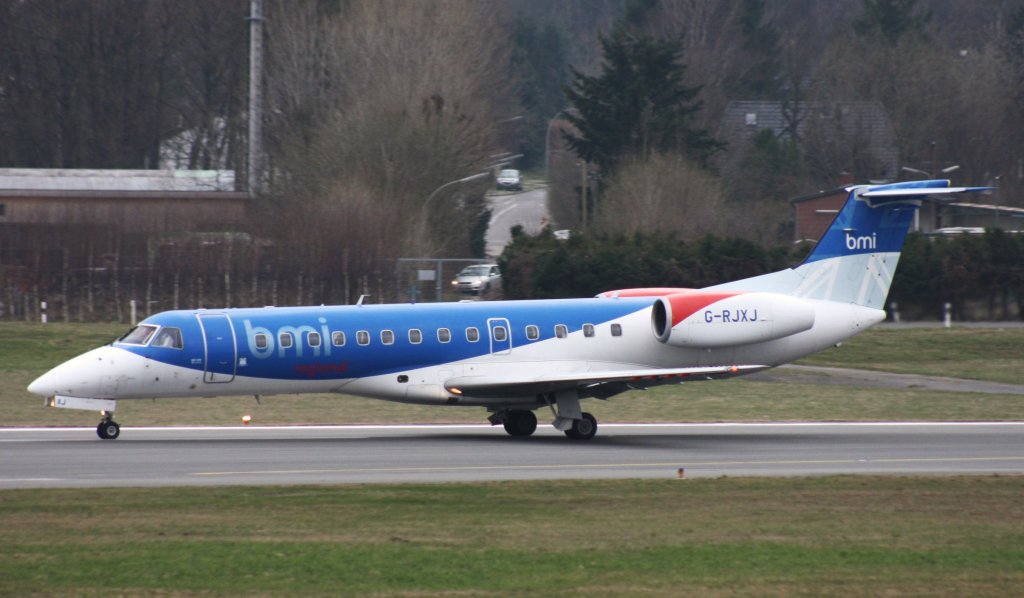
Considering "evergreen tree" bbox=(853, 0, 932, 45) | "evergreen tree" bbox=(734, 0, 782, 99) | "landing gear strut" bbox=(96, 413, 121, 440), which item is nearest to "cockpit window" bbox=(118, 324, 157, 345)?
"landing gear strut" bbox=(96, 413, 121, 440)

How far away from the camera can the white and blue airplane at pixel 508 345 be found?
77.4ft

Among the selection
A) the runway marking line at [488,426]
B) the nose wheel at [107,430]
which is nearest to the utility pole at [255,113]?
the runway marking line at [488,426]

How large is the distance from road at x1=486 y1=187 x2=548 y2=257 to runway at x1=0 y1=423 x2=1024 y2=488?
49.7 metres

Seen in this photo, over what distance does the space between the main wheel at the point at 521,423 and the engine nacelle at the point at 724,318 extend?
9.40 ft

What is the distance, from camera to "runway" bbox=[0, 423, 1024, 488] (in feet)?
63.9

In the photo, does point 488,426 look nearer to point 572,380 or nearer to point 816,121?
point 572,380

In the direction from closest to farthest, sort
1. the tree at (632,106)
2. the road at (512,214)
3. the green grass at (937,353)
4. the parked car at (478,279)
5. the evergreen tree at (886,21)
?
1. the green grass at (937,353)
2. the parked car at (478,279)
3. the tree at (632,106)
4. the road at (512,214)
5. the evergreen tree at (886,21)

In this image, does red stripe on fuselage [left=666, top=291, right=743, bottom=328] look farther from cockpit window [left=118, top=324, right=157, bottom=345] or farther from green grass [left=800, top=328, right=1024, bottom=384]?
green grass [left=800, top=328, right=1024, bottom=384]

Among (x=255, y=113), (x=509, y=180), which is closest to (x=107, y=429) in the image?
(x=255, y=113)

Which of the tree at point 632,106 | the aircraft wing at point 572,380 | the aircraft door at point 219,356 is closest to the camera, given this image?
the aircraft door at point 219,356

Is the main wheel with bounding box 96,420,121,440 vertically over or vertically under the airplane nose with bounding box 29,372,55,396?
under

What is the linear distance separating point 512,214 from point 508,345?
76287 mm

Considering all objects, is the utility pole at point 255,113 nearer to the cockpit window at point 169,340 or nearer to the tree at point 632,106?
the tree at point 632,106

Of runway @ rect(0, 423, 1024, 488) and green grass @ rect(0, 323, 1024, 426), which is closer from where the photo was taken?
runway @ rect(0, 423, 1024, 488)
